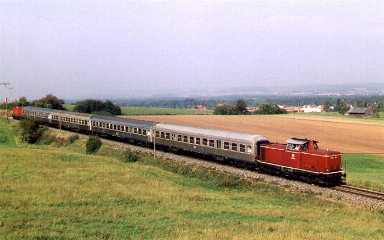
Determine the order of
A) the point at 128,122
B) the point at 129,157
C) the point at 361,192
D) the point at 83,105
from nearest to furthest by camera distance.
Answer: the point at 361,192
the point at 129,157
the point at 128,122
the point at 83,105

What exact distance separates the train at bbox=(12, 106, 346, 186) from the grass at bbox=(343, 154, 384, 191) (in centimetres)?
208

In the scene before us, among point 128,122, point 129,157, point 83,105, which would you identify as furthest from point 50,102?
point 129,157

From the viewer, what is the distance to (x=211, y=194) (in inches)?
1138

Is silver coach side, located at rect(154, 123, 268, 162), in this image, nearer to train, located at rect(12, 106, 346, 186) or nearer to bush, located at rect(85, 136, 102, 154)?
train, located at rect(12, 106, 346, 186)

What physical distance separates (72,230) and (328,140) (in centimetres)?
6148

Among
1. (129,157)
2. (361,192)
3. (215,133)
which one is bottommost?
(361,192)

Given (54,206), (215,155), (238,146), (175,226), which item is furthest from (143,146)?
(175,226)

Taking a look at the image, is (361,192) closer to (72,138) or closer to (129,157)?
(129,157)

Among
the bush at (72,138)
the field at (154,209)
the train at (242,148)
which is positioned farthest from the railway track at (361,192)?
the bush at (72,138)

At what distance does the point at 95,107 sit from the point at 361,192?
4236 inches

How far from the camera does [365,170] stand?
45688 mm

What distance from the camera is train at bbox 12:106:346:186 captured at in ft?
108

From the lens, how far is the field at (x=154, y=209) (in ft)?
59.6

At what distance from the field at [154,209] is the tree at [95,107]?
9251cm
